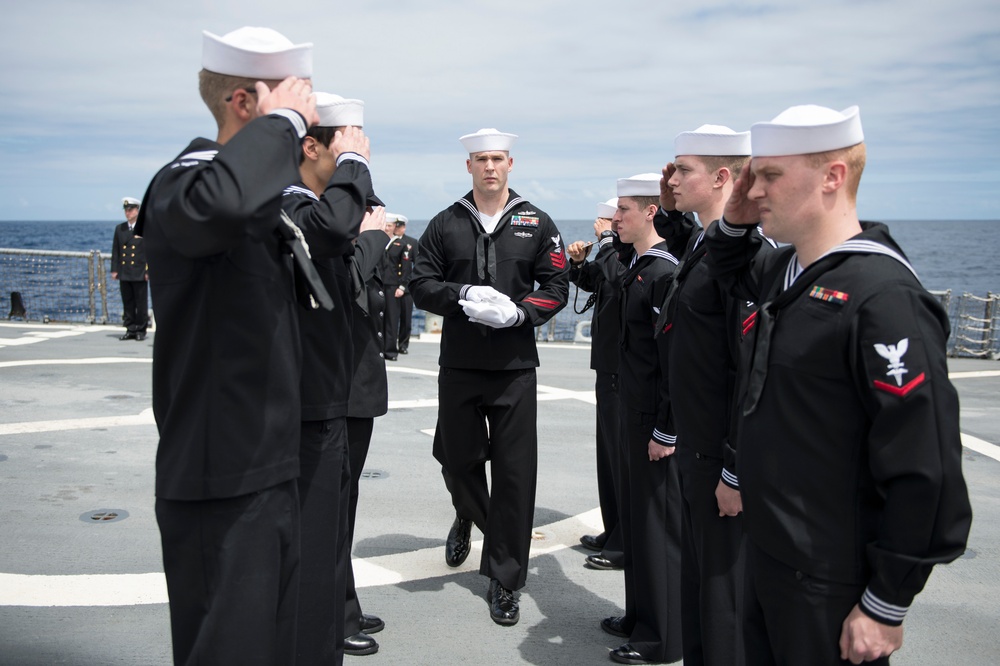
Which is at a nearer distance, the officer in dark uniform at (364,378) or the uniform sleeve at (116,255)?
the officer in dark uniform at (364,378)

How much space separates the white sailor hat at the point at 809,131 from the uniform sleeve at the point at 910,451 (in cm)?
52

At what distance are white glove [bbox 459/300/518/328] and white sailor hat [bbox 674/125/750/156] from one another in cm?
148

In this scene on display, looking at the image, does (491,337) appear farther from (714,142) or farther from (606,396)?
(714,142)

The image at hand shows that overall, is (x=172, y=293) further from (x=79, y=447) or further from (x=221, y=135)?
(x=79, y=447)

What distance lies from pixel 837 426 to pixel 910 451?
8.4 inches

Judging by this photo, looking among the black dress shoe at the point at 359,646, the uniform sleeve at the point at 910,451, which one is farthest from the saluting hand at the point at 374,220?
the uniform sleeve at the point at 910,451

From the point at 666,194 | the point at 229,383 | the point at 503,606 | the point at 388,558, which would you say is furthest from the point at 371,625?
the point at 666,194

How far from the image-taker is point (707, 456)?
3637 millimetres

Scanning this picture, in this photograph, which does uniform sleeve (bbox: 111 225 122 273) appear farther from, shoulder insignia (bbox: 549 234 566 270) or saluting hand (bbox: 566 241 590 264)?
shoulder insignia (bbox: 549 234 566 270)

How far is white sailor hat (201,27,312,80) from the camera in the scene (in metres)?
2.62

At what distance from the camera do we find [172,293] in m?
2.51

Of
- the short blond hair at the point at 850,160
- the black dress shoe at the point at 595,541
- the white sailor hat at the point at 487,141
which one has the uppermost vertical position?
the white sailor hat at the point at 487,141

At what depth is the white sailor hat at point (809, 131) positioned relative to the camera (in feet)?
8.30

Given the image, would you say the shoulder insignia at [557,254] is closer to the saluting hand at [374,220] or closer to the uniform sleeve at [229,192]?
the saluting hand at [374,220]
